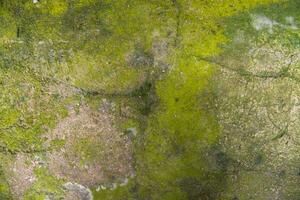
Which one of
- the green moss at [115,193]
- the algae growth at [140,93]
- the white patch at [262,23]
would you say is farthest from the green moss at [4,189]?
the white patch at [262,23]

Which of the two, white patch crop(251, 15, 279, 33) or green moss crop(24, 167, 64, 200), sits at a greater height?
white patch crop(251, 15, 279, 33)

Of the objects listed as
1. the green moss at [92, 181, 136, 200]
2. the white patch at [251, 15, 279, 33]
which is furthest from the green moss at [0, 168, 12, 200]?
the white patch at [251, 15, 279, 33]

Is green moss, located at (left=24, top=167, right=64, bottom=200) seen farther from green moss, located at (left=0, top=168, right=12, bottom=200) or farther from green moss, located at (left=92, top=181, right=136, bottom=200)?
green moss, located at (left=92, top=181, right=136, bottom=200)

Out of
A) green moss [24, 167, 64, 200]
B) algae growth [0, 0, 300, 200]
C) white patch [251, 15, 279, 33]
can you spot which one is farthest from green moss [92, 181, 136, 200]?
white patch [251, 15, 279, 33]

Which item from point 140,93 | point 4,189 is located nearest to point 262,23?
point 140,93

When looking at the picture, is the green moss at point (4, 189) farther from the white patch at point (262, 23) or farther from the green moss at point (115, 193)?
the white patch at point (262, 23)

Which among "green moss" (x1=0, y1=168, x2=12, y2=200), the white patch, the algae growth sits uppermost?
the white patch

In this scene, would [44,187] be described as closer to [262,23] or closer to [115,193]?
[115,193]
